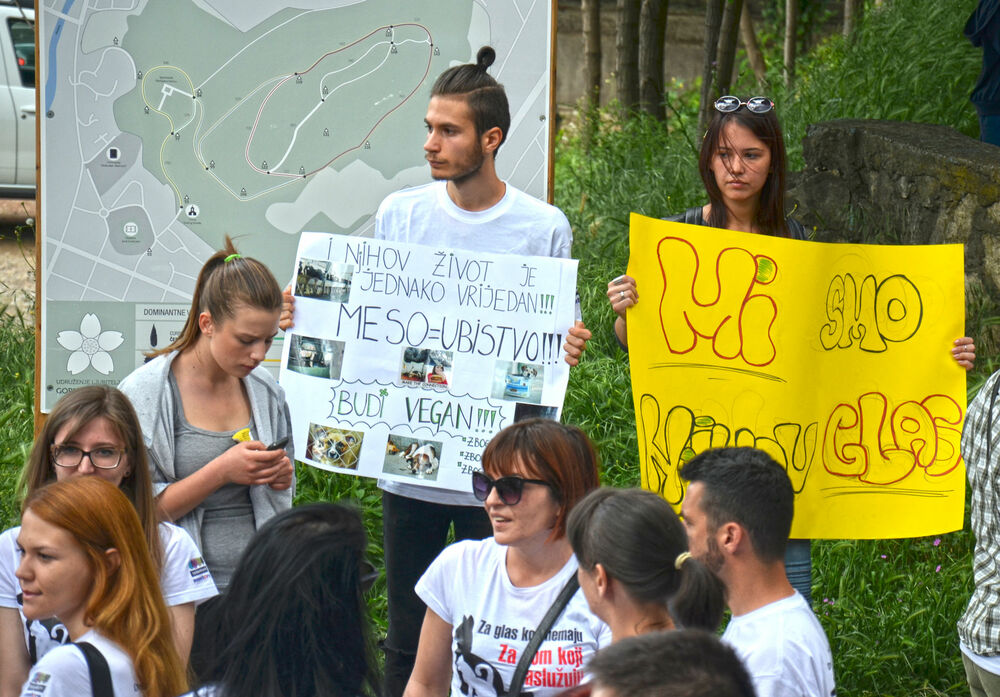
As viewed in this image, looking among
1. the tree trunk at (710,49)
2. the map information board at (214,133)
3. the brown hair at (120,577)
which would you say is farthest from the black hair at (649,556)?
the tree trunk at (710,49)

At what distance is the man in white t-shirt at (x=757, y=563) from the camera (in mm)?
2586

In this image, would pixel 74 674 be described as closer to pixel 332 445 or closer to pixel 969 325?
pixel 332 445

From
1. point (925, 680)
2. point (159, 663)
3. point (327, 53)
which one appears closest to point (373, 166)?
point (327, 53)

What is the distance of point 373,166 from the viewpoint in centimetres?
482

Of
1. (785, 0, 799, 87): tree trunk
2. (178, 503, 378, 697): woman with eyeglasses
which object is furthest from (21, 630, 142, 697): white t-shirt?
(785, 0, 799, 87): tree trunk

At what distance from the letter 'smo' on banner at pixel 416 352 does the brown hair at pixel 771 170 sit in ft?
1.71

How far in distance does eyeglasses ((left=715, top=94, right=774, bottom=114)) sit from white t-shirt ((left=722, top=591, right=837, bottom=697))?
5.58ft

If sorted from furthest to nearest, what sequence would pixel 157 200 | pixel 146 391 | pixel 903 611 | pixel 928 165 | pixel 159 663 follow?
pixel 928 165 < pixel 903 611 < pixel 157 200 < pixel 146 391 < pixel 159 663

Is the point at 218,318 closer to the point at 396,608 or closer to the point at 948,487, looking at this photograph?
the point at 396,608

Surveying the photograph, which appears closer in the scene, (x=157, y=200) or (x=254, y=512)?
(x=254, y=512)

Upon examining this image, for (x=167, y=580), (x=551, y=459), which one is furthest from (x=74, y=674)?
(x=551, y=459)

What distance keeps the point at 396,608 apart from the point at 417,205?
1.30 metres

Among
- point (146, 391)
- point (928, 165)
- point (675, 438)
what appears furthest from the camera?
point (928, 165)

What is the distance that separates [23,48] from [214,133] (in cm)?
709
